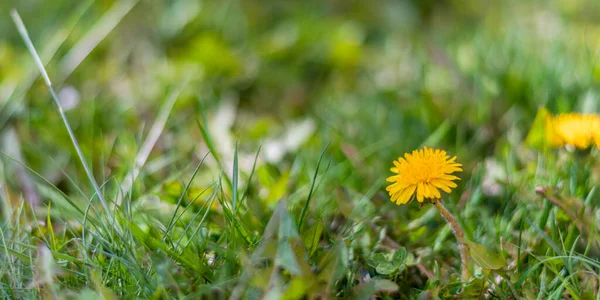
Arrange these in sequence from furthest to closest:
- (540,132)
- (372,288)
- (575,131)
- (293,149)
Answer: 1. (293,149)
2. (540,132)
3. (575,131)
4. (372,288)

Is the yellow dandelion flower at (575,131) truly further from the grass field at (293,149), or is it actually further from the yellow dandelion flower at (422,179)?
the yellow dandelion flower at (422,179)

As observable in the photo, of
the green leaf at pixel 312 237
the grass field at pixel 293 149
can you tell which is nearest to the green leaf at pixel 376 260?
the grass field at pixel 293 149

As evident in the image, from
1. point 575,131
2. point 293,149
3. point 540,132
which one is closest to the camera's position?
point 575,131

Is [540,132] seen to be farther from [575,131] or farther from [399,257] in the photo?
[399,257]

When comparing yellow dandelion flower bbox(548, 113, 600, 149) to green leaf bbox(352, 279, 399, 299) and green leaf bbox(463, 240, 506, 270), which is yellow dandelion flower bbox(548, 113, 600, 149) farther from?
green leaf bbox(352, 279, 399, 299)

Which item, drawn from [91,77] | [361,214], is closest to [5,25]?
[91,77]

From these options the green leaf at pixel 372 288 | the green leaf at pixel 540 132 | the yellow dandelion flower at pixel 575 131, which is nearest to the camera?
the green leaf at pixel 372 288

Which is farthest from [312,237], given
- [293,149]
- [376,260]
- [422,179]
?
[293,149]
